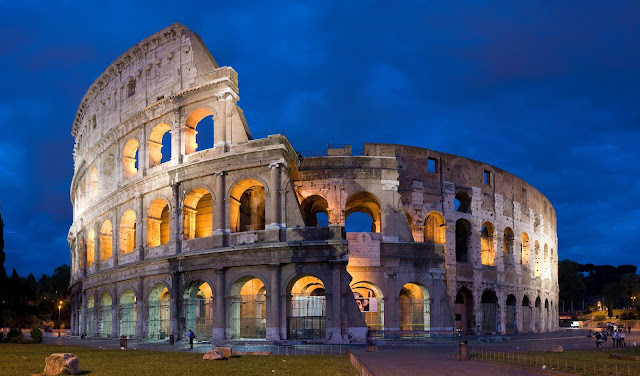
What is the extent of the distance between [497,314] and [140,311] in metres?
22.0

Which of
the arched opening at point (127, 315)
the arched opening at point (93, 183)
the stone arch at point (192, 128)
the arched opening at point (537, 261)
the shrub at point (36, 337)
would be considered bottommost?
the shrub at point (36, 337)

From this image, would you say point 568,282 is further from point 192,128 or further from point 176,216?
point 176,216

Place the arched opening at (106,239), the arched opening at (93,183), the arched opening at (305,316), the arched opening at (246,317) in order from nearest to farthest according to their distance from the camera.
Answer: the arched opening at (305,316) < the arched opening at (246,317) < the arched opening at (106,239) < the arched opening at (93,183)

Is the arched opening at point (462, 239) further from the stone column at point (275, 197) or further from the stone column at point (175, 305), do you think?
the stone column at point (175, 305)

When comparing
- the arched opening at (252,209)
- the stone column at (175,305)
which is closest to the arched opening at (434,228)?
the arched opening at (252,209)

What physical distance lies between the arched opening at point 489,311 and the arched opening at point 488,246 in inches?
83.6

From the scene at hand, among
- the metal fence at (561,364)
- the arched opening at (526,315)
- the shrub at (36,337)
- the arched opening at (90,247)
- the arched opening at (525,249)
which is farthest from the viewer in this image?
the arched opening at (525,249)

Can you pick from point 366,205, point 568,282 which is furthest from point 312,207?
point 568,282

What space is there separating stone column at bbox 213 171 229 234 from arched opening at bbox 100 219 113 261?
39.0 feet

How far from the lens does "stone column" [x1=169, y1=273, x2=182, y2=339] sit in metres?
29.5

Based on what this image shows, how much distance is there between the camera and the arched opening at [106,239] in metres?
38.1

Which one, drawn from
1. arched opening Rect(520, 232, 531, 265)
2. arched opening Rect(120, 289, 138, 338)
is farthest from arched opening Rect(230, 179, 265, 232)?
arched opening Rect(520, 232, 531, 265)

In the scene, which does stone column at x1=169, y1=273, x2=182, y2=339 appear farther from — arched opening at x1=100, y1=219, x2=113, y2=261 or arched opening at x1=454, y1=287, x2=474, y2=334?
arched opening at x1=454, y1=287, x2=474, y2=334

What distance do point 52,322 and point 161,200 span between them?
46.7 metres
